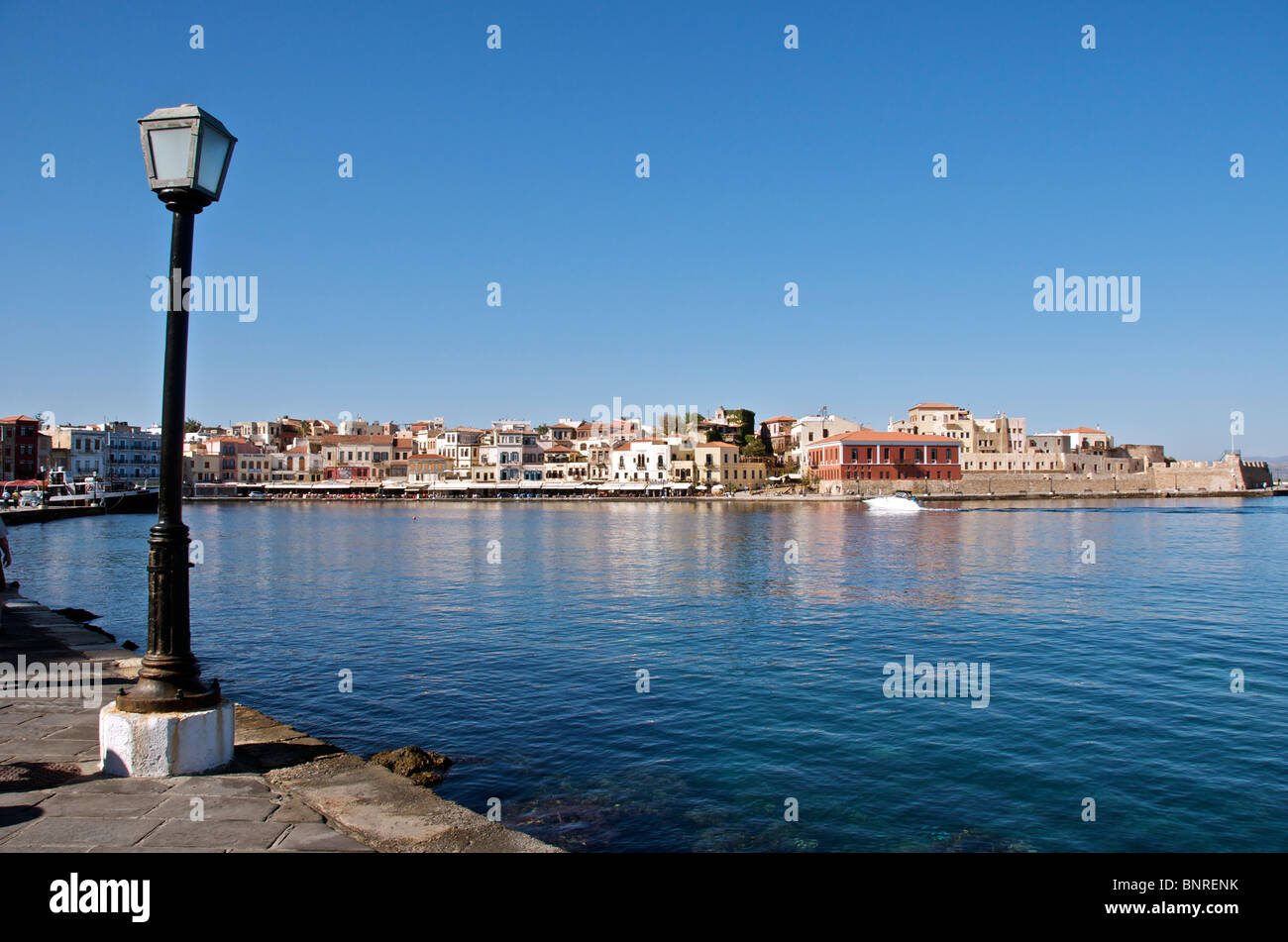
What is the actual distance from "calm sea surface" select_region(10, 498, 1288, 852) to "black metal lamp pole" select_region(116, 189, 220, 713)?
3.73 m

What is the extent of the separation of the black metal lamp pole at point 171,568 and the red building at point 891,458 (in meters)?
106

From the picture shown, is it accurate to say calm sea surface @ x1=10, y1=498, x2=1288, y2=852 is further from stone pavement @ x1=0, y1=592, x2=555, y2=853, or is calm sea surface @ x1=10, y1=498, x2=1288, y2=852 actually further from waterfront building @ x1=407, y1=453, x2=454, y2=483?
waterfront building @ x1=407, y1=453, x2=454, y2=483

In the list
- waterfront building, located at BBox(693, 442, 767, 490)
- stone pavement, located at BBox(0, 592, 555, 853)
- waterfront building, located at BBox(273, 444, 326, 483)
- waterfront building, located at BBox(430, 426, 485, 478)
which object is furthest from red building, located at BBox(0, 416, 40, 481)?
stone pavement, located at BBox(0, 592, 555, 853)

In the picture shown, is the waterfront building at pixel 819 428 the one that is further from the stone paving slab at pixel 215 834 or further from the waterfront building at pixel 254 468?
the stone paving slab at pixel 215 834

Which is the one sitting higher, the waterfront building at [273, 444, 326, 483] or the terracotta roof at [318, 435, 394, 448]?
the terracotta roof at [318, 435, 394, 448]

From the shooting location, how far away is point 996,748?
1073 centimetres

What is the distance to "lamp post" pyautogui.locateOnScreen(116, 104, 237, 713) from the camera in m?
5.74

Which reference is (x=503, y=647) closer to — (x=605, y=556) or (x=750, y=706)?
(x=750, y=706)

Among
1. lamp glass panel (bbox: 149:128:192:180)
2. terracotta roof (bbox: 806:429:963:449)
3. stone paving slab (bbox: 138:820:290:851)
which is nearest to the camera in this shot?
stone paving slab (bbox: 138:820:290:851)

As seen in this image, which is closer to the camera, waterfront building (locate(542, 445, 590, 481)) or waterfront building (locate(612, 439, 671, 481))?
waterfront building (locate(612, 439, 671, 481))

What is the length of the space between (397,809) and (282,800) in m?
0.75

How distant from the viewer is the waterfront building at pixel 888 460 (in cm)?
→ 10781

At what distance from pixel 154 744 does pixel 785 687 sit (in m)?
10.3

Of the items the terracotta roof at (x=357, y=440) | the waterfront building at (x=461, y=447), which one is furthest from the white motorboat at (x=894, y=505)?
the terracotta roof at (x=357, y=440)
